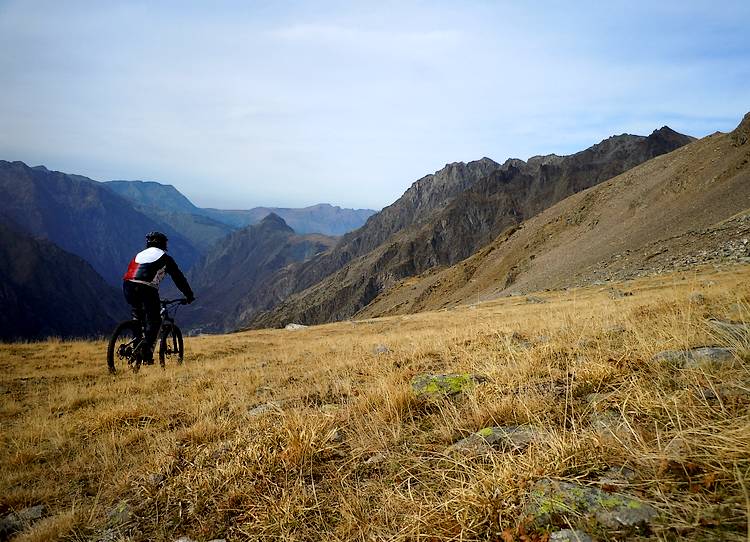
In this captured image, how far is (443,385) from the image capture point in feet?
13.7

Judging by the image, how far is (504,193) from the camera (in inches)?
6137

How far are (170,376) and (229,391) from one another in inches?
103

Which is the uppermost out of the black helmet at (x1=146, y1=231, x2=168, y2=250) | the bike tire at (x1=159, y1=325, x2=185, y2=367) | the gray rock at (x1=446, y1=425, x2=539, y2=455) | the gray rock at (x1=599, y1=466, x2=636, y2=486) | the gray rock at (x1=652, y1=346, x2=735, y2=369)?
the black helmet at (x1=146, y1=231, x2=168, y2=250)

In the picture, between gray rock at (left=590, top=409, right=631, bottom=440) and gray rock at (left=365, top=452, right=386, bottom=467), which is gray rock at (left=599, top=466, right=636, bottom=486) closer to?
gray rock at (left=590, top=409, right=631, bottom=440)

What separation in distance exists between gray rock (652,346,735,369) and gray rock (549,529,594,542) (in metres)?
2.18

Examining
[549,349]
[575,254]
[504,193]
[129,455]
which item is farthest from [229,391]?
[504,193]

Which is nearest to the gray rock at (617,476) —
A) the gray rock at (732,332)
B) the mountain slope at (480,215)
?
the gray rock at (732,332)

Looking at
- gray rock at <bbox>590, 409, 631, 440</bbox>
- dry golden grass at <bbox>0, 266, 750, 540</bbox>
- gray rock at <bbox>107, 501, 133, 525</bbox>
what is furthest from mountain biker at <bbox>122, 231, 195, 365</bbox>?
gray rock at <bbox>590, 409, 631, 440</bbox>

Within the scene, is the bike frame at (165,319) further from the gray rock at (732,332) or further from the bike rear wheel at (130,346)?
the gray rock at (732,332)

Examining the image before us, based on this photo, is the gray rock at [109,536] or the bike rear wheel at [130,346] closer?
the gray rock at [109,536]

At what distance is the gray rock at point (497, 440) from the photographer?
102 inches

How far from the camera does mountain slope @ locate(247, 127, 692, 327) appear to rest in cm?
14062

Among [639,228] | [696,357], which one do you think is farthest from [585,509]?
[639,228]

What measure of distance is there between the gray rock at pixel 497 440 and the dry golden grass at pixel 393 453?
0.35 feet
